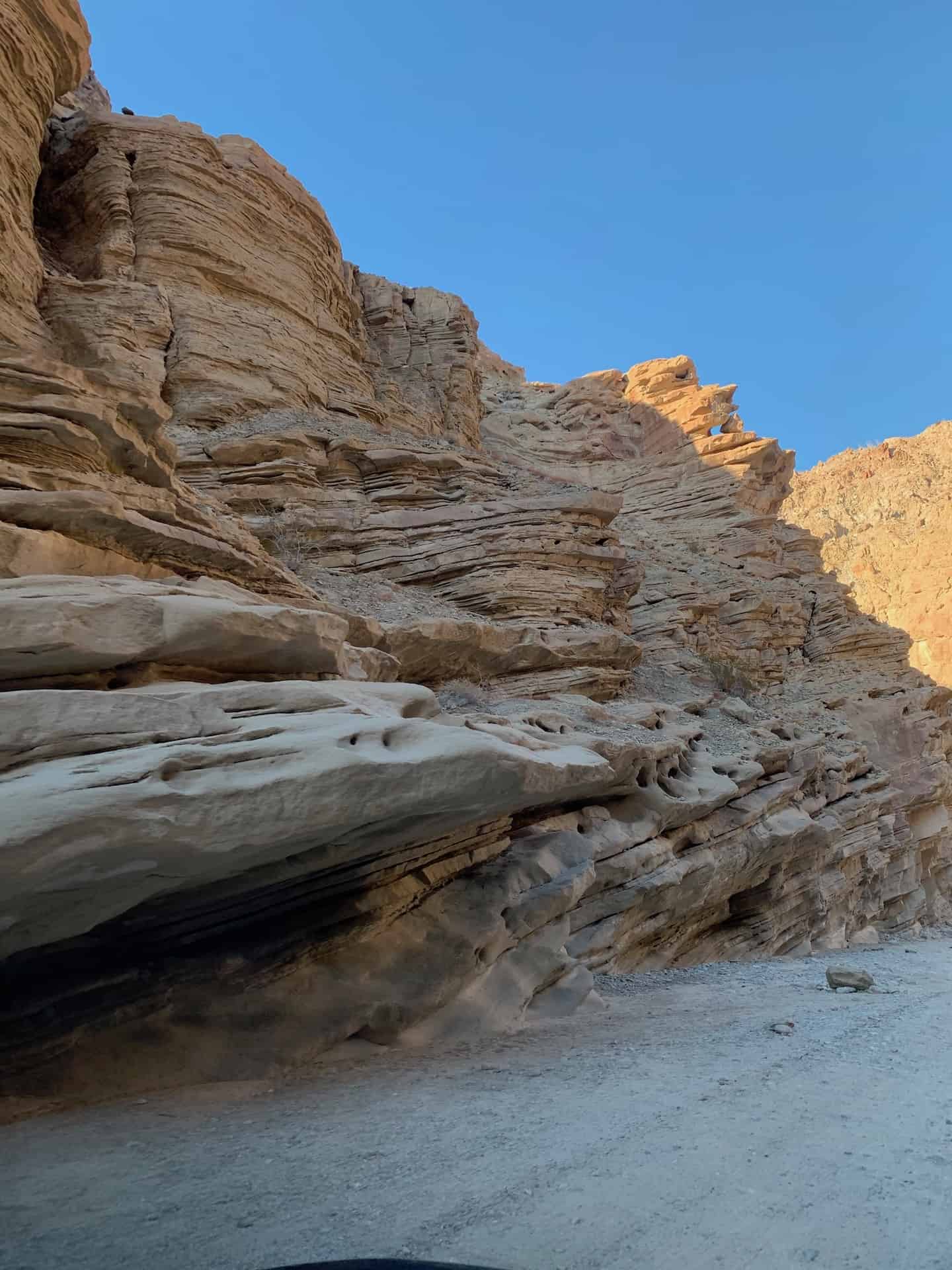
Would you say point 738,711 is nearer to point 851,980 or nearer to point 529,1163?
point 851,980

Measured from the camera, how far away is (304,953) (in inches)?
219

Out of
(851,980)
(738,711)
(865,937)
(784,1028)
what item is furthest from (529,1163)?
(865,937)

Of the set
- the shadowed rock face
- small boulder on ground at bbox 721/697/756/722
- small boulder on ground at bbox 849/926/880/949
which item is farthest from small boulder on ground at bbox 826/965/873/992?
small boulder on ground at bbox 721/697/756/722

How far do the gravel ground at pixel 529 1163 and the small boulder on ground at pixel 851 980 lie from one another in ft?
5.89

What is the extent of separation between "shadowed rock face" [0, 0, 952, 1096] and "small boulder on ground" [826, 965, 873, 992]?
2.27 metres

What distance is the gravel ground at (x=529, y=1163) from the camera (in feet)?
9.55

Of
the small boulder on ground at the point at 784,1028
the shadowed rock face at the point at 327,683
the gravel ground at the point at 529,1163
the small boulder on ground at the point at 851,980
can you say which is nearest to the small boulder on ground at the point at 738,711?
the shadowed rock face at the point at 327,683

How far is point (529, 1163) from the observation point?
142 inches

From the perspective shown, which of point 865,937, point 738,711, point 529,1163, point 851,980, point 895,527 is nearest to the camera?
point 529,1163

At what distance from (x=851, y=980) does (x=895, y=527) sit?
67.3 metres

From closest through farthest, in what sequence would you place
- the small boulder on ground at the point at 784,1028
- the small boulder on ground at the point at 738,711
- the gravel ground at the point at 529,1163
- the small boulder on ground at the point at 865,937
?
the gravel ground at the point at 529,1163 < the small boulder on ground at the point at 784,1028 < the small boulder on ground at the point at 865,937 < the small boulder on ground at the point at 738,711

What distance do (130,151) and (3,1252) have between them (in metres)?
22.9

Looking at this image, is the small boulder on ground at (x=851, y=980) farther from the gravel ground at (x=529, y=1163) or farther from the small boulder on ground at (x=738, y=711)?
the small boulder on ground at (x=738, y=711)

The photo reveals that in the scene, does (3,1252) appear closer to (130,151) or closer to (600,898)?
(600,898)
